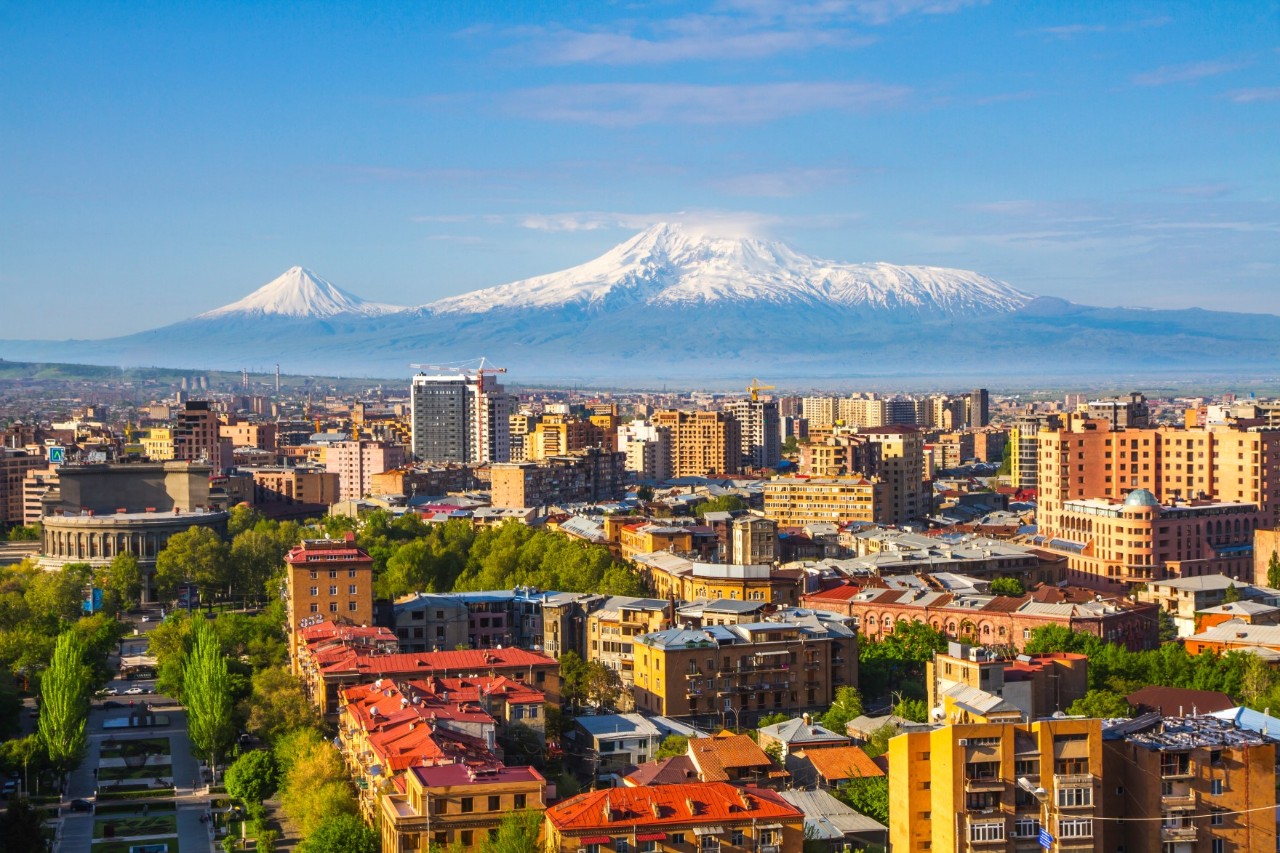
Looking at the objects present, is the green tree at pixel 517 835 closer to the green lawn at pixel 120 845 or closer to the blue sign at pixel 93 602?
the green lawn at pixel 120 845

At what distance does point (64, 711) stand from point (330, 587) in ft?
38.2

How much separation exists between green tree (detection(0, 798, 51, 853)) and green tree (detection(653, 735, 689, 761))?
12.2 meters

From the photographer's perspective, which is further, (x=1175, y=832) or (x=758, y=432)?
(x=758, y=432)

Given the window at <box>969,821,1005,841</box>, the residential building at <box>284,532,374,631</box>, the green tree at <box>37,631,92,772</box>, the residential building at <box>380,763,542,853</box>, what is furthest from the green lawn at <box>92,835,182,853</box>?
the window at <box>969,821,1005,841</box>

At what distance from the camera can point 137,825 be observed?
38.4 m

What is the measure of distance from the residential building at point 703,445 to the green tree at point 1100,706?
90041 millimetres

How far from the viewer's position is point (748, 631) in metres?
46.8

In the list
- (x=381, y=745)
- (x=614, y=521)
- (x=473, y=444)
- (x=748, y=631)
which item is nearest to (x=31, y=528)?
(x=614, y=521)

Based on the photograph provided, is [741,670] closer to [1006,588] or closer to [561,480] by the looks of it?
[1006,588]

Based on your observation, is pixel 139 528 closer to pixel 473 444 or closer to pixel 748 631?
pixel 748 631

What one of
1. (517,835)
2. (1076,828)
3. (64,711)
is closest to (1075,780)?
(1076,828)

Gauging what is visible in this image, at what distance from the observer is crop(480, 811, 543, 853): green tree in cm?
2916

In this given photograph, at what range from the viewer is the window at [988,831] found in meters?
27.1

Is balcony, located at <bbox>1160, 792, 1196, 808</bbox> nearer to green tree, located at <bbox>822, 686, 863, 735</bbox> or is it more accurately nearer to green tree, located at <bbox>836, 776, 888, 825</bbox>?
green tree, located at <bbox>836, 776, 888, 825</bbox>
